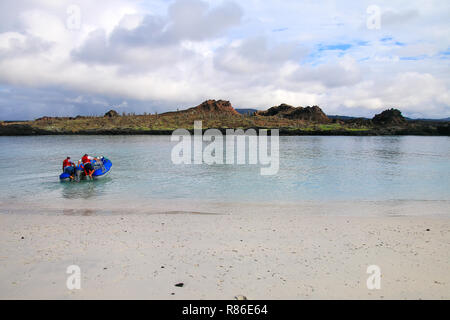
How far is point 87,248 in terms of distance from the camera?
7.43 meters

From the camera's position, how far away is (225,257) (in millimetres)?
6859

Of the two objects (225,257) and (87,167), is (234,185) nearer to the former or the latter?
(87,167)

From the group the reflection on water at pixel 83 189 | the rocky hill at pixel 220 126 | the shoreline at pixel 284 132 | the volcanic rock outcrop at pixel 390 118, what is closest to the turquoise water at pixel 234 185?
the reflection on water at pixel 83 189

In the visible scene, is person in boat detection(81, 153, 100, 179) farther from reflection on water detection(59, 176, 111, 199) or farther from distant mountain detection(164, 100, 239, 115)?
distant mountain detection(164, 100, 239, 115)

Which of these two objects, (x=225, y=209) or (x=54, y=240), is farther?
(x=225, y=209)

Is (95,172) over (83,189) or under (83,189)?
over

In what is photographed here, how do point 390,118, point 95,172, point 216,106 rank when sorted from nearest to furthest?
point 95,172, point 390,118, point 216,106

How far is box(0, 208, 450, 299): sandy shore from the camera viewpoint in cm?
543

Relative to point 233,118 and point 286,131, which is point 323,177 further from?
point 233,118

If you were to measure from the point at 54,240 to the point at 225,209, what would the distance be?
605cm

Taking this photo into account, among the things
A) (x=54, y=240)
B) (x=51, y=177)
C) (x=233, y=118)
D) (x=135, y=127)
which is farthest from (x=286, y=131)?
(x=54, y=240)

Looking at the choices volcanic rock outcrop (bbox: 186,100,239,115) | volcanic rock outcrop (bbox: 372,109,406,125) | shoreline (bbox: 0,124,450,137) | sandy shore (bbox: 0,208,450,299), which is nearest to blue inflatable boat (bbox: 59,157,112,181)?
sandy shore (bbox: 0,208,450,299)

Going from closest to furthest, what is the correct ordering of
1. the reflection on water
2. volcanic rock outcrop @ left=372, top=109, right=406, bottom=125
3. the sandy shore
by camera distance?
1. the sandy shore
2. the reflection on water
3. volcanic rock outcrop @ left=372, top=109, right=406, bottom=125

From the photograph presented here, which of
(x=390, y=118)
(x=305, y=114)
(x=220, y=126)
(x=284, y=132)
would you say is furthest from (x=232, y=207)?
(x=305, y=114)
